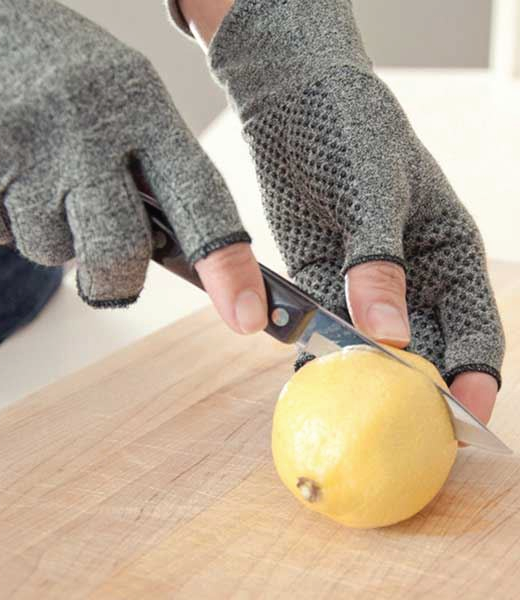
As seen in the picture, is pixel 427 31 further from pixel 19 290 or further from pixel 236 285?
pixel 236 285

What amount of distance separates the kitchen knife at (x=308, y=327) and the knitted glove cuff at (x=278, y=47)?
0.25 m

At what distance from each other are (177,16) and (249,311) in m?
0.47

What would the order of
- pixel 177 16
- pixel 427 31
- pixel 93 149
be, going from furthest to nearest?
pixel 427 31, pixel 177 16, pixel 93 149

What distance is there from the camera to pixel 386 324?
0.75 metres

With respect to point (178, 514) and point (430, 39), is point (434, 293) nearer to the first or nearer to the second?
point (178, 514)

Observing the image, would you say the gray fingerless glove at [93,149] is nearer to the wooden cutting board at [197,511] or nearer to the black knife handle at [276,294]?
the black knife handle at [276,294]

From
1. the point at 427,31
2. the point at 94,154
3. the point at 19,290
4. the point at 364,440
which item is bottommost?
the point at 427,31

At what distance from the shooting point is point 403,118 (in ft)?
2.90

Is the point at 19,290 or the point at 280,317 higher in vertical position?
the point at 280,317

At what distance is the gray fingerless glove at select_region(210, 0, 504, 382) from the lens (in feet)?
2.75

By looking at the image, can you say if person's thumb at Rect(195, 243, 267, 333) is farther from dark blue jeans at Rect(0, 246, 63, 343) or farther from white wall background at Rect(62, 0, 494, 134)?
white wall background at Rect(62, 0, 494, 134)

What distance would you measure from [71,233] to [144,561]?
9.8 inches

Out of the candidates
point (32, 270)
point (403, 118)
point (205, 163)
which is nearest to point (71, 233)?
point (205, 163)

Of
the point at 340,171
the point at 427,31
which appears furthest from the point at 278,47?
the point at 427,31
